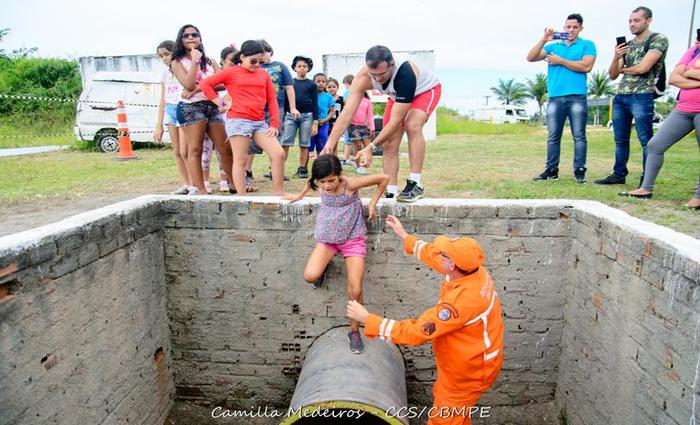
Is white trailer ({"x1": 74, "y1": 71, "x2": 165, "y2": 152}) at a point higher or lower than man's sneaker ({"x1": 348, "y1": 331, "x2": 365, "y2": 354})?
higher

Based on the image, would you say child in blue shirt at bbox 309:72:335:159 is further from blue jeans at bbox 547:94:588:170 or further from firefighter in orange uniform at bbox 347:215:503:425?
firefighter in orange uniform at bbox 347:215:503:425

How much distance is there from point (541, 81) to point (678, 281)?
63.3 metres

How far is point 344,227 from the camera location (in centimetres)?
411

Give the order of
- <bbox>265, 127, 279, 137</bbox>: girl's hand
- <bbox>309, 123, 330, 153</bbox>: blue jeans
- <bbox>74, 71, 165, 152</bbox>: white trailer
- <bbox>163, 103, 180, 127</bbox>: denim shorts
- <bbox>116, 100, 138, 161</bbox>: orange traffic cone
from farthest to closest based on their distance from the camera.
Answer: <bbox>74, 71, 165, 152</bbox>: white trailer → <bbox>116, 100, 138, 161</bbox>: orange traffic cone → <bbox>309, 123, 330, 153</bbox>: blue jeans → <bbox>163, 103, 180, 127</bbox>: denim shorts → <bbox>265, 127, 279, 137</bbox>: girl's hand

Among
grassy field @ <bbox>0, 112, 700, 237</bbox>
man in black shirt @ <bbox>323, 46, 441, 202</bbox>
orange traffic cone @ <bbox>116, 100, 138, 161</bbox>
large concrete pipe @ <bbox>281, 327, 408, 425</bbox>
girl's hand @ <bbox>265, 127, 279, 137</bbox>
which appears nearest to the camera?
large concrete pipe @ <bbox>281, 327, 408, 425</bbox>

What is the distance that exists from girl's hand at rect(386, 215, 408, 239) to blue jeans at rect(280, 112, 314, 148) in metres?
3.43

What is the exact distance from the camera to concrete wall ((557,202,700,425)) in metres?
2.85

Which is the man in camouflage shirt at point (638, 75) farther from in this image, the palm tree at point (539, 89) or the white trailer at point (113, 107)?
the palm tree at point (539, 89)

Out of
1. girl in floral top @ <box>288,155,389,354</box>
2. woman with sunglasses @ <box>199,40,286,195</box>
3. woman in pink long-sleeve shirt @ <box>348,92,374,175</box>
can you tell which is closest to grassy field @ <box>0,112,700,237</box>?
woman in pink long-sleeve shirt @ <box>348,92,374,175</box>

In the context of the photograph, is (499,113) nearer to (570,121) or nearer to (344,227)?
(570,121)

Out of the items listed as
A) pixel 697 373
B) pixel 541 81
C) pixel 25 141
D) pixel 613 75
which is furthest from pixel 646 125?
pixel 541 81

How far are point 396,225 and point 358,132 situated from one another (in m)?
4.90

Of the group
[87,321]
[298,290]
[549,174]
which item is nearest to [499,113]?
[549,174]

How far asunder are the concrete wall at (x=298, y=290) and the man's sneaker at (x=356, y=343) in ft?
1.32
